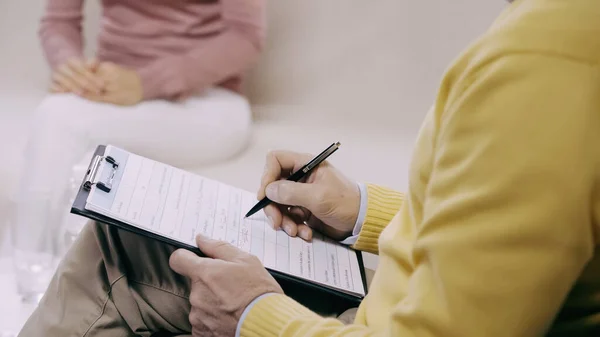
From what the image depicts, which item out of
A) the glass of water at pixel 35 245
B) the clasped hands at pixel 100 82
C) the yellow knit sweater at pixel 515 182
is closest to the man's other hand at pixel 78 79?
the clasped hands at pixel 100 82

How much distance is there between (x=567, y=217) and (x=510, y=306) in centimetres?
7

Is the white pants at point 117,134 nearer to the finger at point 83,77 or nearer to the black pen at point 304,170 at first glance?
the finger at point 83,77

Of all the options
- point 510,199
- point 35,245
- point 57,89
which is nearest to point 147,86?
point 57,89

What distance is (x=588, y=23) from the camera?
0.38m

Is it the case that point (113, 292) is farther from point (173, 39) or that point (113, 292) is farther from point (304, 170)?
point (173, 39)

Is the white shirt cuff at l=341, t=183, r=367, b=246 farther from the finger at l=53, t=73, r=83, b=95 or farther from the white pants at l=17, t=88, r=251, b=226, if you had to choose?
the finger at l=53, t=73, r=83, b=95

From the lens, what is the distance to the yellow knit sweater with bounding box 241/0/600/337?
0.37 meters

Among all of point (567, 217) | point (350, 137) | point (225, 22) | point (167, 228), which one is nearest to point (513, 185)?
point (567, 217)

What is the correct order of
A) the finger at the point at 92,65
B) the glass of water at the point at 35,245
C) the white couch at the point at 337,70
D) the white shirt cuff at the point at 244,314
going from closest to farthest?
the white shirt cuff at the point at 244,314, the glass of water at the point at 35,245, the finger at the point at 92,65, the white couch at the point at 337,70

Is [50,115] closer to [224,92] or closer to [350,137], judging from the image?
[224,92]

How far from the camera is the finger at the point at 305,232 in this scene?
0.73 metres

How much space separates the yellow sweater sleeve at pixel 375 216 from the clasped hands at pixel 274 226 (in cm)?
2

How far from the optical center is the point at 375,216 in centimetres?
73

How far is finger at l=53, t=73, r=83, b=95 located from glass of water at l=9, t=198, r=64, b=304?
0.70 feet
